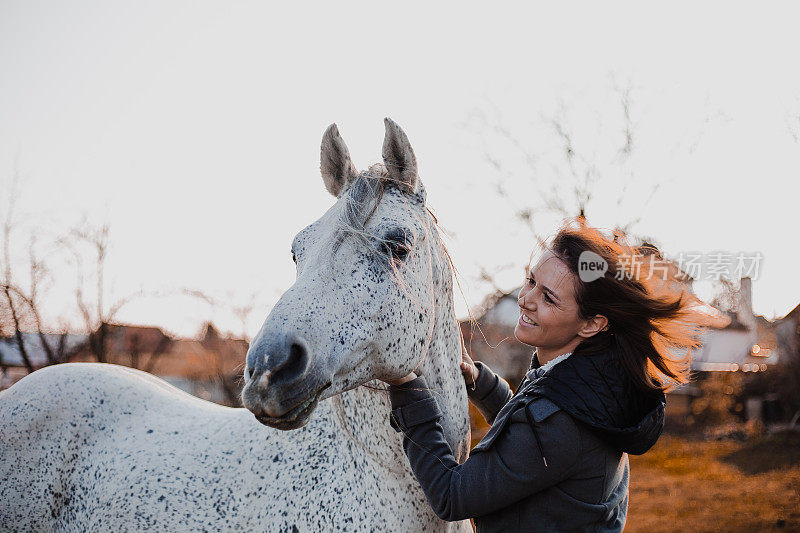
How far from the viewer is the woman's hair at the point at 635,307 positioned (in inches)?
77.0

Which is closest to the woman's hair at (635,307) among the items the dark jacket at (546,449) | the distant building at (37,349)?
the dark jacket at (546,449)

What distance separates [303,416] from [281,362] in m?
0.21

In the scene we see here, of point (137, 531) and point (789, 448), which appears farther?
point (789, 448)

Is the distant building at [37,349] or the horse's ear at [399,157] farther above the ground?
the horse's ear at [399,157]

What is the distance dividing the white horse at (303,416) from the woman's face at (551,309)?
11.9 inches

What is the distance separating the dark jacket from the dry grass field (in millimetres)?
7270

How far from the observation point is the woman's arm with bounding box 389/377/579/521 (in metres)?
1.69

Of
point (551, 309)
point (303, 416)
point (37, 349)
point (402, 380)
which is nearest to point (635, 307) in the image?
point (551, 309)

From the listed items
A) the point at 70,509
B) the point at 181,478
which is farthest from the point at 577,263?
the point at 70,509

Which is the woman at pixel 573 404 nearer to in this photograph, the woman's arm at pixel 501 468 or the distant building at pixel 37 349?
the woman's arm at pixel 501 468

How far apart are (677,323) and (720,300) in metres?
8.66

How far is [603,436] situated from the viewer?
1731mm

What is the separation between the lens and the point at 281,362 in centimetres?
145

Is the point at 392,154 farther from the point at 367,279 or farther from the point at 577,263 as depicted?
the point at 577,263
